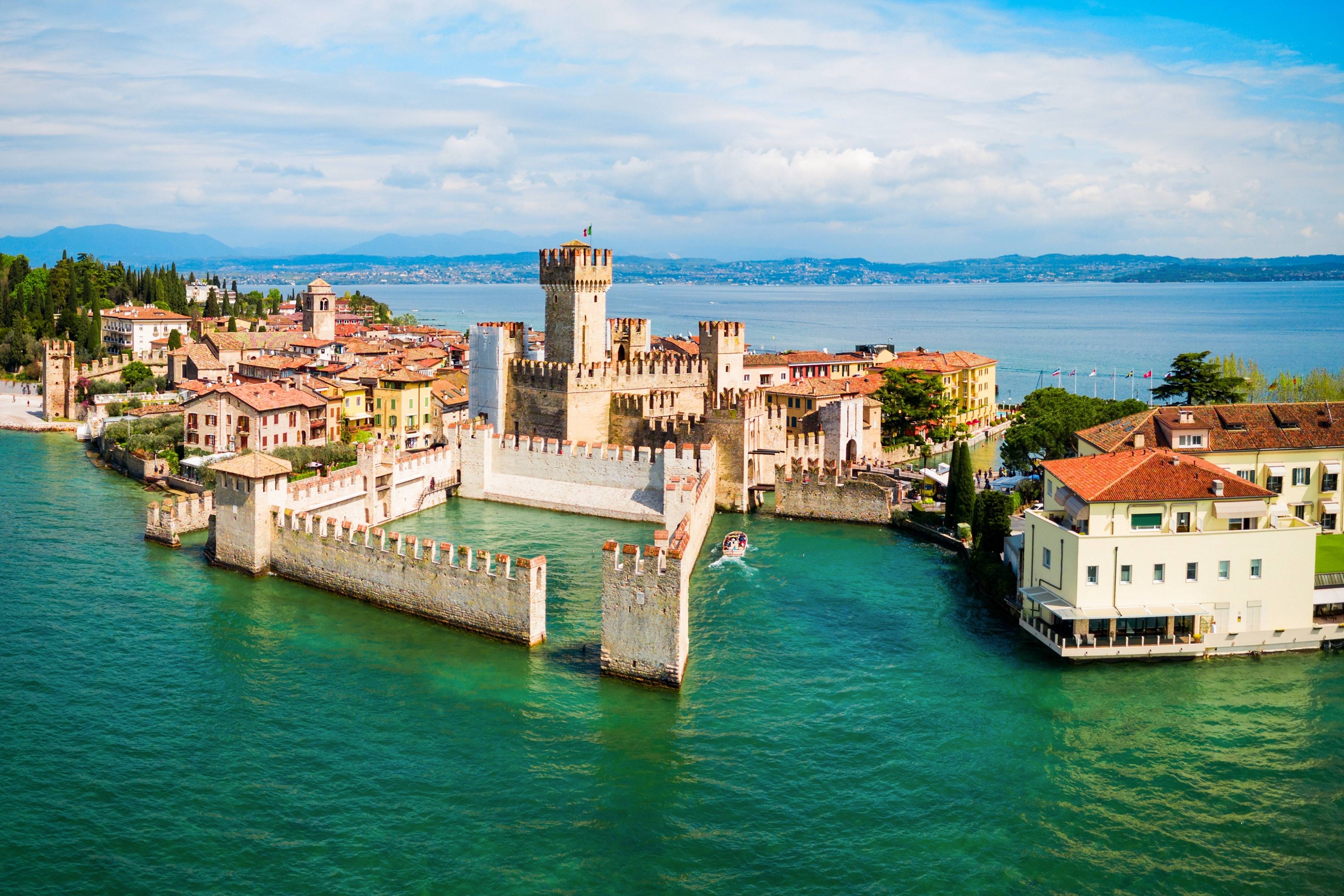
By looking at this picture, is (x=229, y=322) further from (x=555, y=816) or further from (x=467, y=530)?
(x=555, y=816)

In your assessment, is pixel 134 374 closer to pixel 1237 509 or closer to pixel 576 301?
pixel 576 301

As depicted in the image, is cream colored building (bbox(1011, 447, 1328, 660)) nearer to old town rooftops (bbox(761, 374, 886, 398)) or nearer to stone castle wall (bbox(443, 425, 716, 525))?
stone castle wall (bbox(443, 425, 716, 525))

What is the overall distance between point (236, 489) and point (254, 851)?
624 inches

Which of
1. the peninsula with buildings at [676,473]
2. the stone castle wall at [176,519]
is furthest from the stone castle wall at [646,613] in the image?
the stone castle wall at [176,519]

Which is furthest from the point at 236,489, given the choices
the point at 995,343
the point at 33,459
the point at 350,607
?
the point at 995,343

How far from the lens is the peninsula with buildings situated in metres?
24.9

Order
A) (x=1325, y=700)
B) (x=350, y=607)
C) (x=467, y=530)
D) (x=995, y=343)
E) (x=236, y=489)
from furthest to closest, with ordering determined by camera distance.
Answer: (x=995, y=343) < (x=467, y=530) < (x=236, y=489) < (x=350, y=607) < (x=1325, y=700)

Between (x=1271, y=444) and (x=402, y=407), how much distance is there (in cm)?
4101

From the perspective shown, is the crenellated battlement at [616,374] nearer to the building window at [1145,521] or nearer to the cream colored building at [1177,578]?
the cream colored building at [1177,578]

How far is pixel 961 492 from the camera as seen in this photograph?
1414 inches

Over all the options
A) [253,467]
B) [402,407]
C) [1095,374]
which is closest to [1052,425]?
[253,467]

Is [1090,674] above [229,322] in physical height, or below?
below

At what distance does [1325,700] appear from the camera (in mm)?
22234

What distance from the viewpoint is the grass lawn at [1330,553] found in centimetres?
2698
